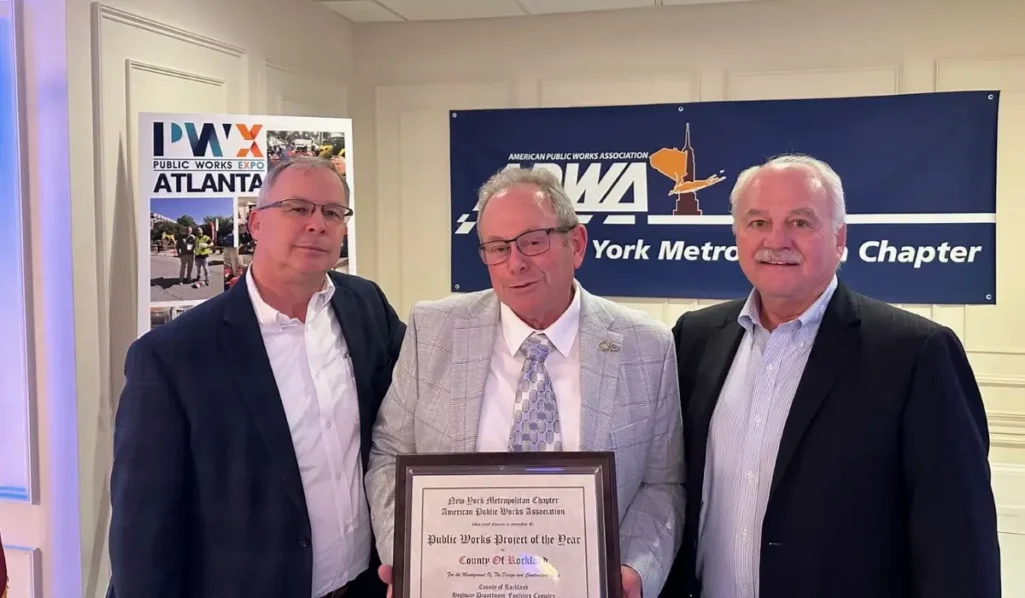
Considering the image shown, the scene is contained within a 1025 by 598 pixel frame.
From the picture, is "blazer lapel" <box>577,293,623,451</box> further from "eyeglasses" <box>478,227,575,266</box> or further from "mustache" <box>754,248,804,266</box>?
"mustache" <box>754,248,804,266</box>

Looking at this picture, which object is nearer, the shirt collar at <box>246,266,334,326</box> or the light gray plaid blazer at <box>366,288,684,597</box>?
the light gray plaid blazer at <box>366,288,684,597</box>

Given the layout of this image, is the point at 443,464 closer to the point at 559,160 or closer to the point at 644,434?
the point at 644,434

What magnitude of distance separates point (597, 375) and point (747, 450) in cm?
38

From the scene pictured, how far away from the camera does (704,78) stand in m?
4.31

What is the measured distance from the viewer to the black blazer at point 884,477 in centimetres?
158

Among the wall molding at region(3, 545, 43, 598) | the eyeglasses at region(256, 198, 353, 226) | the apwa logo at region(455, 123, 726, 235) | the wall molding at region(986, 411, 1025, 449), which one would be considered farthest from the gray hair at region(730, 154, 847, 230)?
the wall molding at region(986, 411, 1025, 449)

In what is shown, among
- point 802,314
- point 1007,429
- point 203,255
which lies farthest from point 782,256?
point 1007,429

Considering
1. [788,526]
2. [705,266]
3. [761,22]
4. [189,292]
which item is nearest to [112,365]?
[189,292]

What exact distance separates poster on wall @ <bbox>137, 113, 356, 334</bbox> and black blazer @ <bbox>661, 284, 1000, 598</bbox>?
193 cm

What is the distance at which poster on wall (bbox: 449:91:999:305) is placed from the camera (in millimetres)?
3990

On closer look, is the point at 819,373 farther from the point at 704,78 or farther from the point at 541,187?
the point at 704,78

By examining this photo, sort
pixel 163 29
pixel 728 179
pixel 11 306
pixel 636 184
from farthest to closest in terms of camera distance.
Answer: pixel 636 184 → pixel 728 179 → pixel 163 29 → pixel 11 306

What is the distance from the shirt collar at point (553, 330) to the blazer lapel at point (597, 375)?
2 cm

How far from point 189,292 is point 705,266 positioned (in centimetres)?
271
